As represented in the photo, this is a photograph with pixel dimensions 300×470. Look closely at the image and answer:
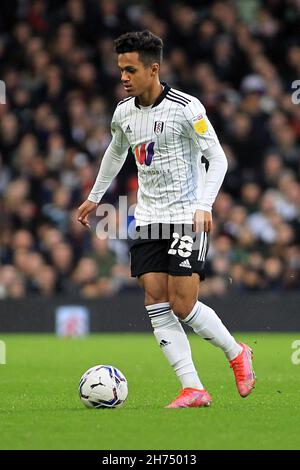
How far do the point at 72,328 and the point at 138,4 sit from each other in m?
5.72

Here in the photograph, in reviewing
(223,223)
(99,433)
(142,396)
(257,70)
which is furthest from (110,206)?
(99,433)

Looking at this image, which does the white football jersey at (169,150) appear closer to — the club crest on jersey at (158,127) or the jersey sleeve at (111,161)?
the club crest on jersey at (158,127)

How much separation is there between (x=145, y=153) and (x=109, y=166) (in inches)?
19.1

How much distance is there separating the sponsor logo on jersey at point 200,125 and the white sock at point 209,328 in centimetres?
100

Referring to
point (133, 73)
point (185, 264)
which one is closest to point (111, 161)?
point (133, 73)

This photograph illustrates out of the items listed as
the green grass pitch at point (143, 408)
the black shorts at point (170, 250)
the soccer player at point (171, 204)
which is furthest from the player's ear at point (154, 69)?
the green grass pitch at point (143, 408)

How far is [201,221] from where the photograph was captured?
21.4ft

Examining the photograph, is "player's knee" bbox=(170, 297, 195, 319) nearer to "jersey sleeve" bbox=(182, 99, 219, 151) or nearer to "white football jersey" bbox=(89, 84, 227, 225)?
"white football jersey" bbox=(89, 84, 227, 225)

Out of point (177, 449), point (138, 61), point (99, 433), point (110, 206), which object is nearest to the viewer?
point (177, 449)

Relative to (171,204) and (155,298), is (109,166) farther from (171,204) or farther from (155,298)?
(155,298)

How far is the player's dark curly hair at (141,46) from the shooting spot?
6824mm

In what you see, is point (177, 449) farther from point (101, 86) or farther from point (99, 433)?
point (101, 86)

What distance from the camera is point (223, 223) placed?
49.5ft

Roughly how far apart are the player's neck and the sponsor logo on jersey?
31 cm
